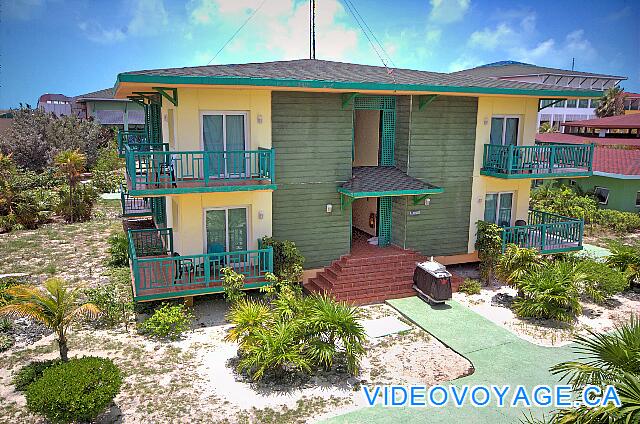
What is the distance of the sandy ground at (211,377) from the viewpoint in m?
8.48

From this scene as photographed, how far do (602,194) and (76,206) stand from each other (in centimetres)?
2691

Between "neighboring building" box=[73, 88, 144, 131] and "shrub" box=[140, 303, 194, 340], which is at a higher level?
"neighboring building" box=[73, 88, 144, 131]

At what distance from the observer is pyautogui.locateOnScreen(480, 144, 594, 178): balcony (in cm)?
1574

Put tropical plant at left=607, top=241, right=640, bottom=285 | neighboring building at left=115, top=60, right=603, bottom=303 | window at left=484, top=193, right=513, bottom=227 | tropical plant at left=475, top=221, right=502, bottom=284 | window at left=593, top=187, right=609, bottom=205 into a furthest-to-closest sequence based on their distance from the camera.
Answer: window at left=593, top=187, right=609, bottom=205 → window at left=484, top=193, right=513, bottom=227 → tropical plant at left=475, top=221, right=502, bottom=284 → tropical plant at left=607, top=241, right=640, bottom=285 → neighboring building at left=115, top=60, right=603, bottom=303

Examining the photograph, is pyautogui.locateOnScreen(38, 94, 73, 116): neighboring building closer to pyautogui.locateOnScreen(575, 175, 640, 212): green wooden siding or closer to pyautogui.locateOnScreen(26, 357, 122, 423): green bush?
pyautogui.locateOnScreen(575, 175, 640, 212): green wooden siding

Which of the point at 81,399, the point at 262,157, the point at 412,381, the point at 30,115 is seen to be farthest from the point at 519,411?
the point at 30,115

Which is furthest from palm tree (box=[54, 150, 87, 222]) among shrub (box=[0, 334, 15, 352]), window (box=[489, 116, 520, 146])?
window (box=[489, 116, 520, 146])

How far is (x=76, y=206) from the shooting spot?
23.0m

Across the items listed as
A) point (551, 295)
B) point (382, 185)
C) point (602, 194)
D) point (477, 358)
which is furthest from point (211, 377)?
point (602, 194)

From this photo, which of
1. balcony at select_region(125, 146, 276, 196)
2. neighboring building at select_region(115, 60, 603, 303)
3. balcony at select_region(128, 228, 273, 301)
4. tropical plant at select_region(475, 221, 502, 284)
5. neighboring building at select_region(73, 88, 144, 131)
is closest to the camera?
balcony at select_region(128, 228, 273, 301)

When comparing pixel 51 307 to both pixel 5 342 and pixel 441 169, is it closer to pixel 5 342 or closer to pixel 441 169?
pixel 5 342

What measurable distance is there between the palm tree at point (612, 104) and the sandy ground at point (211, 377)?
Result: 2375 inches

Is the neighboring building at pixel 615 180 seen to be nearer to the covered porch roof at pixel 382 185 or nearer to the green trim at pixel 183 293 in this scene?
the covered porch roof at pixel 382 185

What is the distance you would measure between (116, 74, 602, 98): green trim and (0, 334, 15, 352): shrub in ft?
20.9
